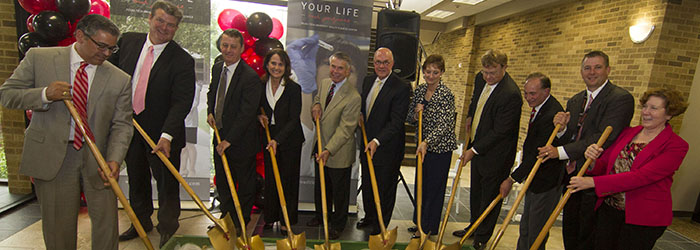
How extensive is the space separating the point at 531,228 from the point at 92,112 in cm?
300

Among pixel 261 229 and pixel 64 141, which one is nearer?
pixel 64 141

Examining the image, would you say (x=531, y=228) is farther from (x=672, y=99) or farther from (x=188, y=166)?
(x=188, y=166)

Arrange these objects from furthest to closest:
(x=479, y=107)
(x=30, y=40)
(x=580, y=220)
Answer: (x=479, y=107) → (x=30, y=40) → (x=580, y=220)

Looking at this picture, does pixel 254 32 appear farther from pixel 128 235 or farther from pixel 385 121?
pixel 128 235

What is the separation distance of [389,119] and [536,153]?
114cm

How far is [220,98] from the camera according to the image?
107 inches

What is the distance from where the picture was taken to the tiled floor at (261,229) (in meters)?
2.76

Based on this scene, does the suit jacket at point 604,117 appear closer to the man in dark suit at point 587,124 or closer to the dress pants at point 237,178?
the man in dark suit at point 587,124

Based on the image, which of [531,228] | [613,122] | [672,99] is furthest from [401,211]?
[672,99]

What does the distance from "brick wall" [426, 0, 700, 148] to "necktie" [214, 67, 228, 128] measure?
491cm

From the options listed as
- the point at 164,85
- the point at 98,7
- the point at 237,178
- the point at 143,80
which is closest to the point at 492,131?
the point at 237,178

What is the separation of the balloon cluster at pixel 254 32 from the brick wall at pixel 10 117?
1947mm

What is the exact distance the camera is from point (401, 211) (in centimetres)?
402

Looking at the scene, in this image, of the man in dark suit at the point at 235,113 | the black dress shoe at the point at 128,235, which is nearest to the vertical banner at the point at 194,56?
the man in dark suit at the point at 235,113
